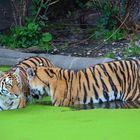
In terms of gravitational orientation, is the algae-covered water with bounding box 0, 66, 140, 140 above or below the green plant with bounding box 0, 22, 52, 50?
below

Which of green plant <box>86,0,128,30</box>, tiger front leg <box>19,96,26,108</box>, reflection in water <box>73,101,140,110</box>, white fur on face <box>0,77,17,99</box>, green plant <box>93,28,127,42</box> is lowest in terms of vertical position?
reflection in water <box>73,101,140,110</box>

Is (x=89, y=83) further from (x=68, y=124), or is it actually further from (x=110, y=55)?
(x=110, y=55)

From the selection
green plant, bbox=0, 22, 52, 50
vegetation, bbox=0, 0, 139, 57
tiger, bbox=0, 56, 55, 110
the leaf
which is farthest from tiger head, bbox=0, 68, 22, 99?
the leaf

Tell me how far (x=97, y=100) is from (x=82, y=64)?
1.51 metres

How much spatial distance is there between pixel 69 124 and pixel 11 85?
1105 millimetres

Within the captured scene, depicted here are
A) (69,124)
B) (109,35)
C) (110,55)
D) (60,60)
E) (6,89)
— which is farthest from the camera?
(109,35)

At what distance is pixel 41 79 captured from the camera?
666 cm

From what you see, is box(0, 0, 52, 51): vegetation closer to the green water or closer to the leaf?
the leaf

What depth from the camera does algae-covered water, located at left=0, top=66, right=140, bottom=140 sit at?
5.06 m

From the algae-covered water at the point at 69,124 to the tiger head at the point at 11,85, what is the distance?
21 cm

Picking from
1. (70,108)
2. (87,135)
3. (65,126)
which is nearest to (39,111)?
(70,108)

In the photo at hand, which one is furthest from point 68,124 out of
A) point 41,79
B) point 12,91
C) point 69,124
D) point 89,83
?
point 89,83

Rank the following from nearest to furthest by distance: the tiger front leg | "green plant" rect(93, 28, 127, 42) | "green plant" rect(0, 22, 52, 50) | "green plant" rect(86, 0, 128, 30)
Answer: the tiger front leg → "green plant" rect(93, 28, 127, 42) → "green plant" rect(0, 22, 52, 50) → "green plant" rect(86, 0, 128, 30)

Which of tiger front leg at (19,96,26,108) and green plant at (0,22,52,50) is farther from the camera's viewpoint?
green plant at (0,22,52,50)
